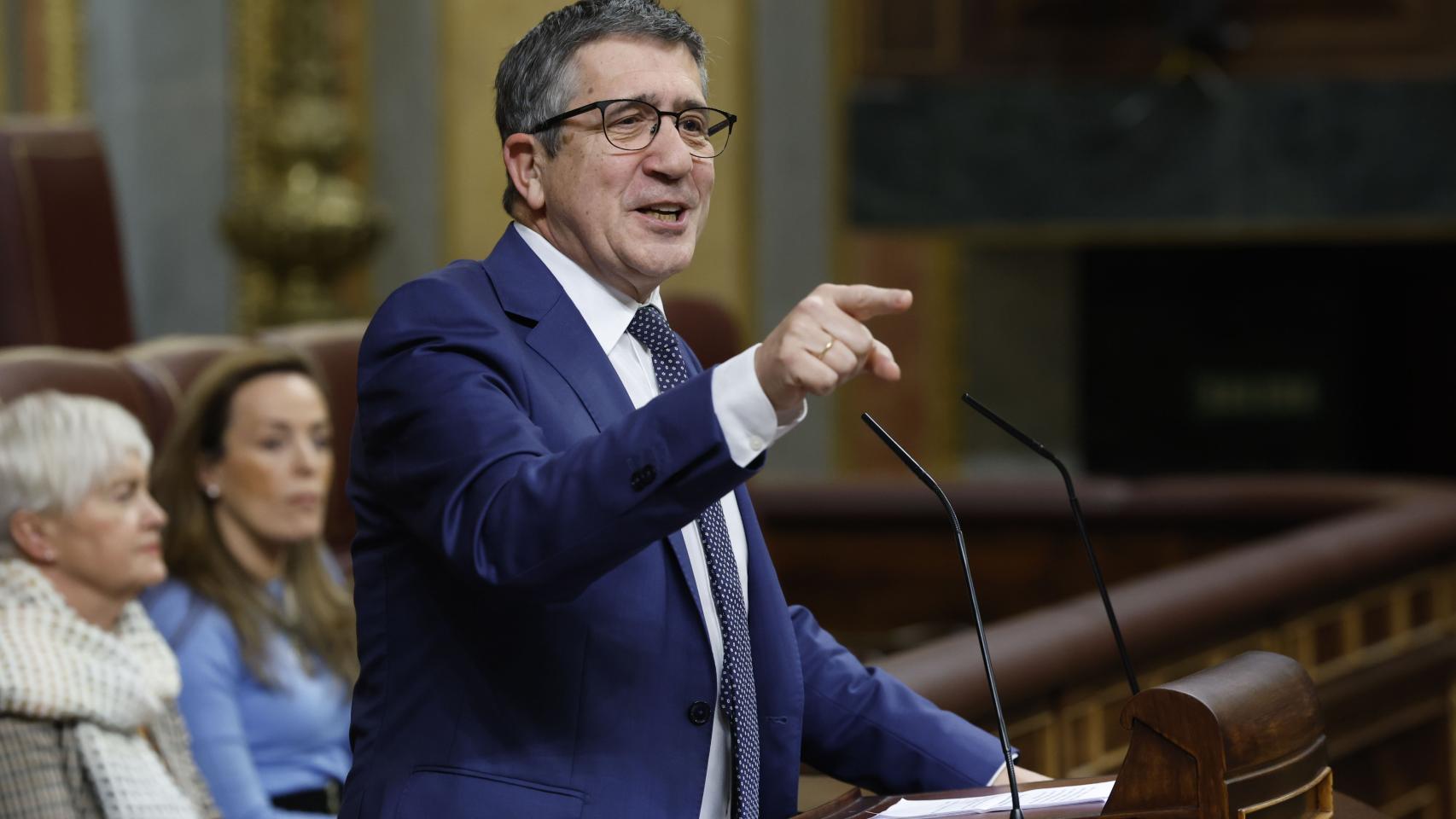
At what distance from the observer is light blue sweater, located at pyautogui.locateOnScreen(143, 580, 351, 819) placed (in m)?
2.47

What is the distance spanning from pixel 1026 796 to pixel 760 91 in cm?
546

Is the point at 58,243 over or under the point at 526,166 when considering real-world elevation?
under

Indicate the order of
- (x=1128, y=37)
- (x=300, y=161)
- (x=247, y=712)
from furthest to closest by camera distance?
(x=300, y=161) < (x=1128, y=37) < (x=247, y=712)

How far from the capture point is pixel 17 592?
7.07ft

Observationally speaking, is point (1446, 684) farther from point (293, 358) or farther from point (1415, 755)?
point (293, 358)

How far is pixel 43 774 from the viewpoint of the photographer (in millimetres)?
2006

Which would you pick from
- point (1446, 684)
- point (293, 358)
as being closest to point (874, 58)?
point (1446, 684)

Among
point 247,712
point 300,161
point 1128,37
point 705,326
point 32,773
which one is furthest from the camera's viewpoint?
point 300,161

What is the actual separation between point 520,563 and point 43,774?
104 centimetres

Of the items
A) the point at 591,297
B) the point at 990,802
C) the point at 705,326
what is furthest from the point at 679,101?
the point at 705,326

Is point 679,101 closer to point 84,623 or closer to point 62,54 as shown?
point 84,623

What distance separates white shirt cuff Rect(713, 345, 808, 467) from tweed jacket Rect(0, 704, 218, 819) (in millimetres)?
1136

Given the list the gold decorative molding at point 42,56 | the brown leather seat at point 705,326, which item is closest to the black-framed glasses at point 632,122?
the brown leather seat at point 705,326

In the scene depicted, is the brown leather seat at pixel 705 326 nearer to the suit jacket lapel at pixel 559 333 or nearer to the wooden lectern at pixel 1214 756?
the suit jacket lapel at pixel 559 333
